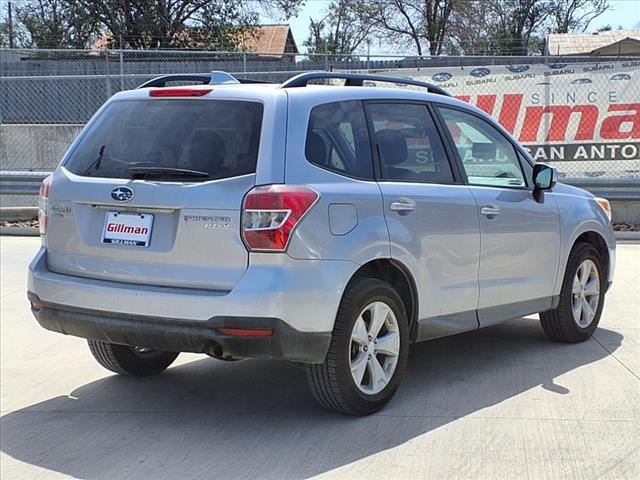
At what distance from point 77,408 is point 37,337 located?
5.94ft

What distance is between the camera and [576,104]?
12.8 metres

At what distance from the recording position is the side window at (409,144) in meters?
4.87

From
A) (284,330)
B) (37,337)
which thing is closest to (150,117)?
(284,330)

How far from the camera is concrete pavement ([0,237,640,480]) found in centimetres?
410

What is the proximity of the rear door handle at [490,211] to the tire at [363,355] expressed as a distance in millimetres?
961

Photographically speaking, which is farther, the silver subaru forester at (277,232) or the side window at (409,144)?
the side window at (409,144)

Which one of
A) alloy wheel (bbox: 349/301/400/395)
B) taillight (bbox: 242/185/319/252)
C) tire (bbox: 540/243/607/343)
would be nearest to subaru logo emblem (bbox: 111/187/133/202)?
taillight (bbox: 242/185/319/252)

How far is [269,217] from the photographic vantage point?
13.5 feet

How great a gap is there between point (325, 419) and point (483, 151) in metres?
2.24

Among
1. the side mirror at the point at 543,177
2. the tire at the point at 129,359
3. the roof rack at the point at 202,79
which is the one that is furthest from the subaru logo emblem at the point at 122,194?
the side mirror at the point at 543,177

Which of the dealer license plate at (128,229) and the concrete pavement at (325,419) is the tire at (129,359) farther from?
the dealer license plate at (128,229)

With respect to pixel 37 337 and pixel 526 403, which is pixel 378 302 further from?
pixel 37 337

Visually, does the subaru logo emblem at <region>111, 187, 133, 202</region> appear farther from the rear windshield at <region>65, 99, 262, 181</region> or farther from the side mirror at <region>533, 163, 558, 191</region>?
the side mirror at <region>533, 163, 558, 191</region>

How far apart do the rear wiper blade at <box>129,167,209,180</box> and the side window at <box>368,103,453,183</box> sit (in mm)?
1072
